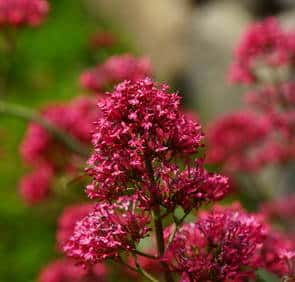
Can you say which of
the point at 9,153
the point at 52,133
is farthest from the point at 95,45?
the point at 9,153

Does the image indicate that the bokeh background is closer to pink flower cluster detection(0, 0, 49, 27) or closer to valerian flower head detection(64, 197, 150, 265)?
pink flower cluster detection(0, 0, 49, 27)

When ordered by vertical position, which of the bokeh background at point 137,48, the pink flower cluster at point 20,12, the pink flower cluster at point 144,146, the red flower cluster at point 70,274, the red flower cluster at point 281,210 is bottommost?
the pink flower cluster at point 144,146

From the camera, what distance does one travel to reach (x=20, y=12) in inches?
177

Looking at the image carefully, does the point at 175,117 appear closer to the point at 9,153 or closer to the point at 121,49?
the point at 9,153

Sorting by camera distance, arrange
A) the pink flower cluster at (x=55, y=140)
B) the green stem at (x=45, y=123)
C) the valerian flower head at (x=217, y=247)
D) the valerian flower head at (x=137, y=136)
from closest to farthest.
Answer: the valerian flower head at (x=137, y=136), the valerian flower head at (x=217, y=247), the green stem at (x=45, y=123), the pink flower cluster at (x=55, y=140)

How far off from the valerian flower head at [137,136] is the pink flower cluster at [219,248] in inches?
10.7

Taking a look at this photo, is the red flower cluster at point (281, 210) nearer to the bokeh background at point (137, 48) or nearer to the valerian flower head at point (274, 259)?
the valerian flower head at point (274, 259)

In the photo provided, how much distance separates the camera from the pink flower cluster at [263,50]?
4547 mm

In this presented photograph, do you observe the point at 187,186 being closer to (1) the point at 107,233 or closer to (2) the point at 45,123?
(1) the point at 107,233

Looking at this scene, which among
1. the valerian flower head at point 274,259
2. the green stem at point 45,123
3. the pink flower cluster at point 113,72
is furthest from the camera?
the pink flower cluster at point 113,72

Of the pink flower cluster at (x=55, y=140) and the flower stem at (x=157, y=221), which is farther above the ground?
the pink flower cluster at (x=55, y=140)

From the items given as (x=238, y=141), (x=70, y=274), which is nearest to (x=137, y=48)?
(x=238, y=141)

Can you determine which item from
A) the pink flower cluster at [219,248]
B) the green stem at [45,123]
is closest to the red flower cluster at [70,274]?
the green stem at [45,123]

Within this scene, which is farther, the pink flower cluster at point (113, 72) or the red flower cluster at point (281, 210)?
the red flower cluster at point (281, 210)
